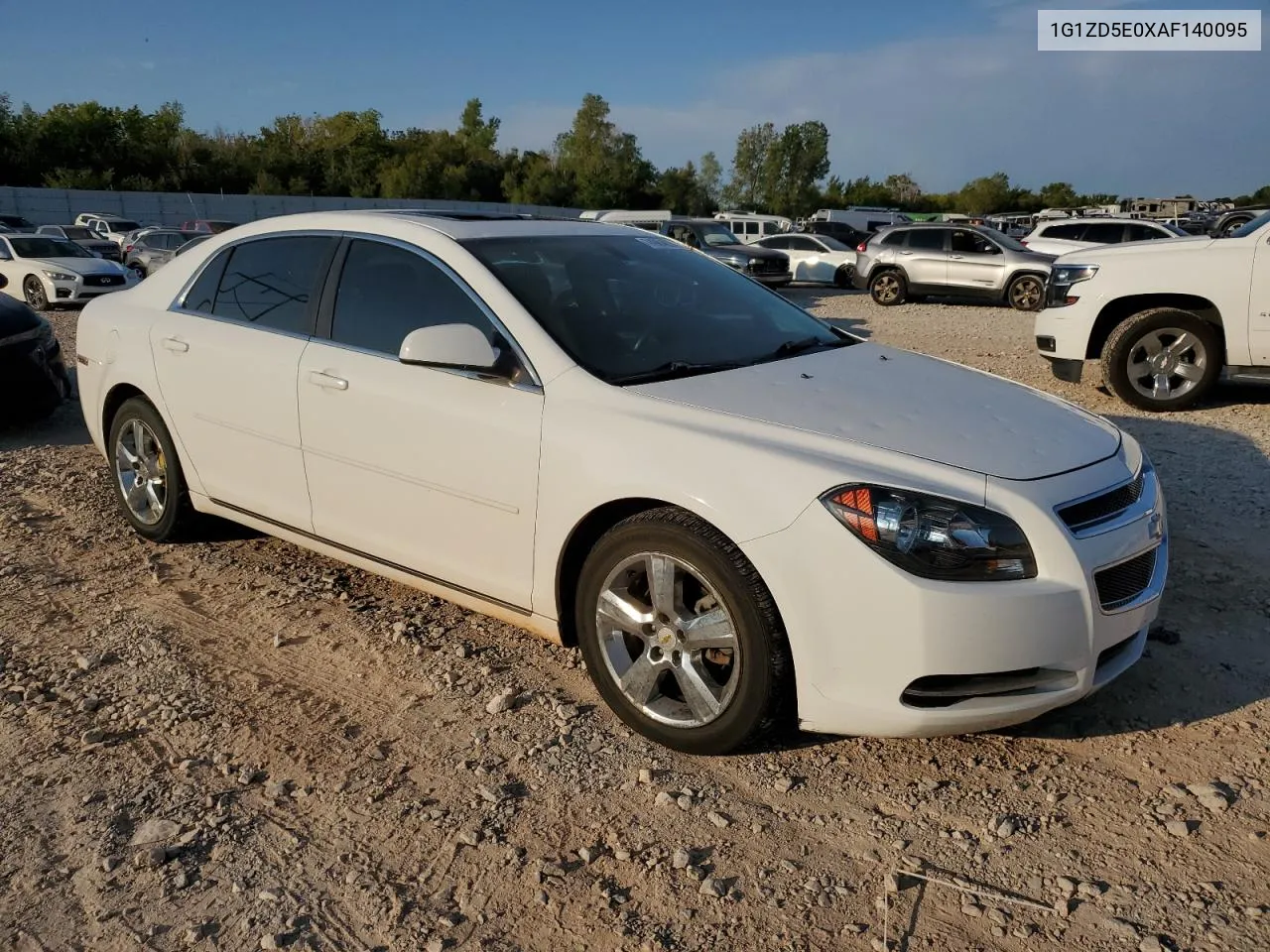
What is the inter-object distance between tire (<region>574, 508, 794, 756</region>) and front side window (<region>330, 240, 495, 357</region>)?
101 cm

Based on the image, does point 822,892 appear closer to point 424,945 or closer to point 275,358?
point 424,945

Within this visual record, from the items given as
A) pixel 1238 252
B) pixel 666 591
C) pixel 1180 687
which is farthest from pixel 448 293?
pixel 1238 252

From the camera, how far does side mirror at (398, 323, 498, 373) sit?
10.7ft

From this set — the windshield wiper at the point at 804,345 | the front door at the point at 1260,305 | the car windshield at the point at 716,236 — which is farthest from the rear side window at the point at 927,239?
the windshield wiper at the point at 804,345

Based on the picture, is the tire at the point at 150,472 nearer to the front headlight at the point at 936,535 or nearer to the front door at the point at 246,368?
the front door at the point at 246,368

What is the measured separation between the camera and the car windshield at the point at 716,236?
22.0 m

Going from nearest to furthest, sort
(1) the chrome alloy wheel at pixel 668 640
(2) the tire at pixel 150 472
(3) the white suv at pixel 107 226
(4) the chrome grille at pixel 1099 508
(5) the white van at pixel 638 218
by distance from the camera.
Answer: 1. (4) the chrome grille at pixel 1099 508
2. (1) the chrome alloy wheel at pixel 668 640
3. (2) the tire at pixel 150 472
4. (5) the white van at pixel 638 218
5. (3) the white suv at pixel 107 226

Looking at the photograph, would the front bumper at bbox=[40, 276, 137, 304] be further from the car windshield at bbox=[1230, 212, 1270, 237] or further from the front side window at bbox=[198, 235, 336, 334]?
the car windshield at bbox=[1230, 212, 1270, 237]

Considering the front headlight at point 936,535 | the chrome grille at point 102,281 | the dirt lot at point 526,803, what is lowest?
the dirt lot at point 526,803

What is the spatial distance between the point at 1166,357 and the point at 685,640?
20.4ft

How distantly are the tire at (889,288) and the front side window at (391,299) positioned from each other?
15.9 metres

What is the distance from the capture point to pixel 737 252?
21.1m

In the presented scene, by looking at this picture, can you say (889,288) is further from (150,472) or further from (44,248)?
(150,472)

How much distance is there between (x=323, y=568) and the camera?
15.2ft
